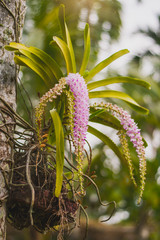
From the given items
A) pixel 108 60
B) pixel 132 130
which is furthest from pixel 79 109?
pixel 108 60

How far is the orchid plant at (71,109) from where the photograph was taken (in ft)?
4.12

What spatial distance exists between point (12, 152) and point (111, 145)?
0.57 metres

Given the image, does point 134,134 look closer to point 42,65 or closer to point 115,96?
point 115,96

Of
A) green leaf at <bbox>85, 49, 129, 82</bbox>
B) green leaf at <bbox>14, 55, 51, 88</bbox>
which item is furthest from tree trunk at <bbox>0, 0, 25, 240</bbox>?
green leaf at <bbox>85, 49, 129, 82</bbox>

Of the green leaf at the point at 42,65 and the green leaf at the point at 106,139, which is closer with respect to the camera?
the green leaf at the point at 42,65

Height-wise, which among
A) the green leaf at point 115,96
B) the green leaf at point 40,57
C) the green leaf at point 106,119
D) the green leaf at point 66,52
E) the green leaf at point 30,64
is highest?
the green leaf at point 66,52

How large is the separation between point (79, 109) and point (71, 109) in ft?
0.14

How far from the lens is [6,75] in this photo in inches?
53.2

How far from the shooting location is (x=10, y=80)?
1.37 metres

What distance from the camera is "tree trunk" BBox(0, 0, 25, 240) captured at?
4.00 feet

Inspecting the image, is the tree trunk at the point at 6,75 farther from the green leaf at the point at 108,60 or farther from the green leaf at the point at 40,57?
the green leaf at the point at 108,60

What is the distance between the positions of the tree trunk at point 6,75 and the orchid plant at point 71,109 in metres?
0.07

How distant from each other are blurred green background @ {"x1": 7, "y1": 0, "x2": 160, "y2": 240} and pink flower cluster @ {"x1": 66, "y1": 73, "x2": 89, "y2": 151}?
243 mm

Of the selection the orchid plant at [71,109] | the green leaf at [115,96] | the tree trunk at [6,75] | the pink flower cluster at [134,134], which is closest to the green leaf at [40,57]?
the orchid plant at [71,109]
